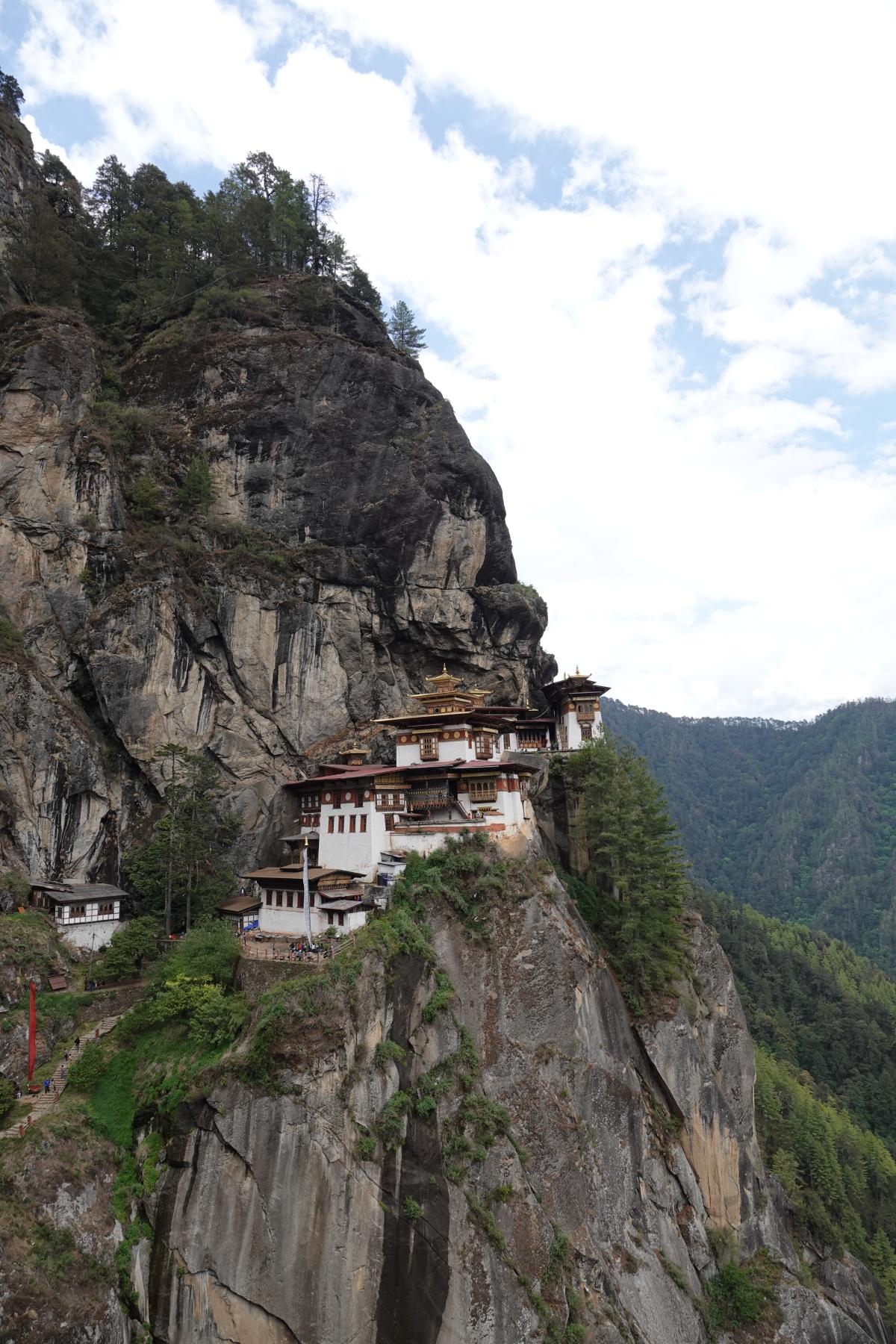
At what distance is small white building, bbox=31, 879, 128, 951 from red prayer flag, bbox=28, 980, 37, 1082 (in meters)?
6.14

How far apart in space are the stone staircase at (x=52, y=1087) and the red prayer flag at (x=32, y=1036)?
300mm

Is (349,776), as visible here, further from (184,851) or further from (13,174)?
(13,174)

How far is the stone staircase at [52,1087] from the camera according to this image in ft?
73.8

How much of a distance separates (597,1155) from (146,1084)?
17482 millimetres

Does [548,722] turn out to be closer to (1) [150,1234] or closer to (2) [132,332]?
(1) [150,1234]

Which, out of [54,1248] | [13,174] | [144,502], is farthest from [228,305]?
[54,1248]

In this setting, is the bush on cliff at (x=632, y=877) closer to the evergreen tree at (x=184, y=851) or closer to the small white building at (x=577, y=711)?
the small white building at (x=577, y=711)

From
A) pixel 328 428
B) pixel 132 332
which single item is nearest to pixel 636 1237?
pixel 328 428

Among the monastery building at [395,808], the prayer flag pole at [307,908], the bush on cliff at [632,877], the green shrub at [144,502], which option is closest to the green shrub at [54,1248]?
the prayer flag pole at [307,908]

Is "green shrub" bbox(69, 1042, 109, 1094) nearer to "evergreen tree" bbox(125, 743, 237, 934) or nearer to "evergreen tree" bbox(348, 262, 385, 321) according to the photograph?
"evergreen tree" bbox(125, 743, 237, 934)

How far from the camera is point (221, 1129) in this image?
22.8 metres

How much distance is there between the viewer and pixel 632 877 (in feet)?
124

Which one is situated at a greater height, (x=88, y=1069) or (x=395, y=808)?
(x=395, y=808)

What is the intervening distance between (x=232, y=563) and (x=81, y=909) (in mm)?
19563
